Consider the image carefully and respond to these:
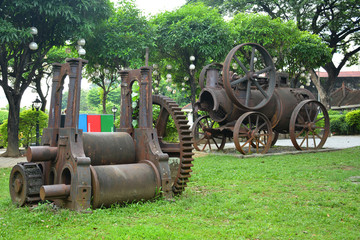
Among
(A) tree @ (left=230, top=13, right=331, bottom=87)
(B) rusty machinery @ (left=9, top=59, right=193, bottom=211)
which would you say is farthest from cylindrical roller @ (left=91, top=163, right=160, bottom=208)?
(A) tree @ (left=230, top=13, right=331, bottom=87)

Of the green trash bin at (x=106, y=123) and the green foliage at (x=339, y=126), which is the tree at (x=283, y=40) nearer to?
the green foliage at (x=339, y=126)

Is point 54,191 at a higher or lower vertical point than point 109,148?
lower

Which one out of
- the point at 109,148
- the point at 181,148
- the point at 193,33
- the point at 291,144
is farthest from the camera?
the point at 291,144

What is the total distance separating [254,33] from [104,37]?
899 centimetres

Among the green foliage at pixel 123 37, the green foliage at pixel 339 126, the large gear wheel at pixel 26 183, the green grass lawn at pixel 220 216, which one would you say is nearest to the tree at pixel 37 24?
the green foliage at pixel 123 37

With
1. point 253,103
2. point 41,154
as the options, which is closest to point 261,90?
point 253,103

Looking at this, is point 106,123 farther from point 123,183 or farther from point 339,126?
point 339,126

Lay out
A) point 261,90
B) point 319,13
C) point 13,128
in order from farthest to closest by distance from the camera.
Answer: point 319,13
point 13,128
point 261,90

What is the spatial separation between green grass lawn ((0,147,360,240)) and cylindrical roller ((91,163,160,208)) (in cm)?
16

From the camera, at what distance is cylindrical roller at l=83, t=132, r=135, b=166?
607cm

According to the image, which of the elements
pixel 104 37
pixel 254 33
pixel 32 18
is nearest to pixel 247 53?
pixel 254 33

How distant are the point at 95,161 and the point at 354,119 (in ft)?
93.3

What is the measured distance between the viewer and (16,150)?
14977mm

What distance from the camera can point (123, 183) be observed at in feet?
18.8
